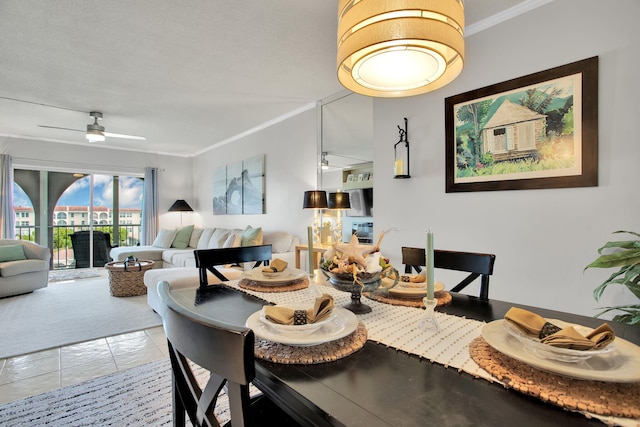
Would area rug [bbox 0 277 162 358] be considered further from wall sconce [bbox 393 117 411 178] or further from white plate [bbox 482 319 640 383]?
white plate [bbox 482 319 640 383]

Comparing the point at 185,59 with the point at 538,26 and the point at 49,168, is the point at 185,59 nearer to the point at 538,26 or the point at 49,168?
the point at 538,26

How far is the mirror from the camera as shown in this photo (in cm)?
331

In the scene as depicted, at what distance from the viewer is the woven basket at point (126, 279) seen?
13.5 feet

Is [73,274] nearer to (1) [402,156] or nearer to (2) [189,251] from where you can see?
(2) [189,251]

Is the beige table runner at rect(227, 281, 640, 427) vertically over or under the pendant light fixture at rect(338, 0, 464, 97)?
under

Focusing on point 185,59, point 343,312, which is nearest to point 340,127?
point 185,59

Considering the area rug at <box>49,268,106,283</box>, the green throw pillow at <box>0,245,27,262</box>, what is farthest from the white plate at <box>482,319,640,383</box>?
the area rug at <box>49,268,106,283</box>

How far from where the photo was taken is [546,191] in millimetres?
2049

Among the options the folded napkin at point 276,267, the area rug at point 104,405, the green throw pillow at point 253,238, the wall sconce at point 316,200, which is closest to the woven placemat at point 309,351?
the folded napkin at point 276,267

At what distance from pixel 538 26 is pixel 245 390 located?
2.67 m

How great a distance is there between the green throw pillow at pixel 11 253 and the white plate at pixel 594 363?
5.66 metres

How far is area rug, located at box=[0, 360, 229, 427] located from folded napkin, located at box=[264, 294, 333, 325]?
115 centimetres

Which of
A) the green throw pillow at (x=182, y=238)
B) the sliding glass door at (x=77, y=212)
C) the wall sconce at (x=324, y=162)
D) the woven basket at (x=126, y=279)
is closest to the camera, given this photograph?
the wall sconce at (x=324, y=162)

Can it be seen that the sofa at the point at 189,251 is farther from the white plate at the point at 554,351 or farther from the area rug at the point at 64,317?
the white plate at the point at 554,351
